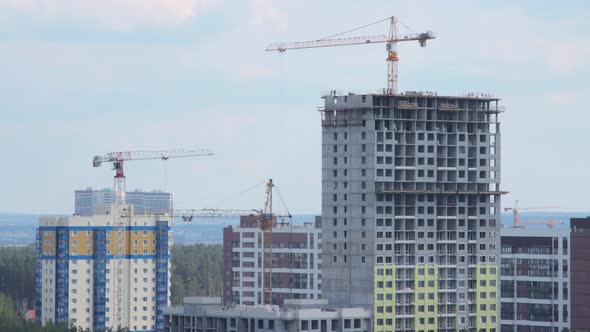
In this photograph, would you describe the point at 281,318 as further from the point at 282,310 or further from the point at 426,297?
the point at 426,297

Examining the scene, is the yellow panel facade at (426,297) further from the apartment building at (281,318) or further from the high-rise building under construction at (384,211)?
the apartment building at (281,318)

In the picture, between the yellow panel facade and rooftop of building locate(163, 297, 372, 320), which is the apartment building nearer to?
rooftop of building locate(163, 297, 372, 320)

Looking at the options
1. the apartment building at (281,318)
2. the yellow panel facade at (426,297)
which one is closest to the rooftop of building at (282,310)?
the apartment building at (281,318)

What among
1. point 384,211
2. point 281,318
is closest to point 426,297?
point 384,211

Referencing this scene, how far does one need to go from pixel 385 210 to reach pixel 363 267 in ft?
25.0

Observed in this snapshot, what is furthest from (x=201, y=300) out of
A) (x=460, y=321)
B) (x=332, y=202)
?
(x=460, y=321)

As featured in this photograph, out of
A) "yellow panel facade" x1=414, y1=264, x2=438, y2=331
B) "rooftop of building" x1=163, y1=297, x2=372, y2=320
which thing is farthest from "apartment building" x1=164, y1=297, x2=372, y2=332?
"yellow panel facade" x1=414, y1=264, x2=438, y2=331

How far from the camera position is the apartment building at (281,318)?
18875 centimetres

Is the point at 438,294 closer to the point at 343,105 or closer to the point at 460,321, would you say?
the point at 460,321

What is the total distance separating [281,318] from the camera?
188 meters

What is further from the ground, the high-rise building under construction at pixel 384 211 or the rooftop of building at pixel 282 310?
the high-rise building under construction at pixel 384 211

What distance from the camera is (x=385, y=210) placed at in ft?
643

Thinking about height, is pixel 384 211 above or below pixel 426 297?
above

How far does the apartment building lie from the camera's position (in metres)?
189
